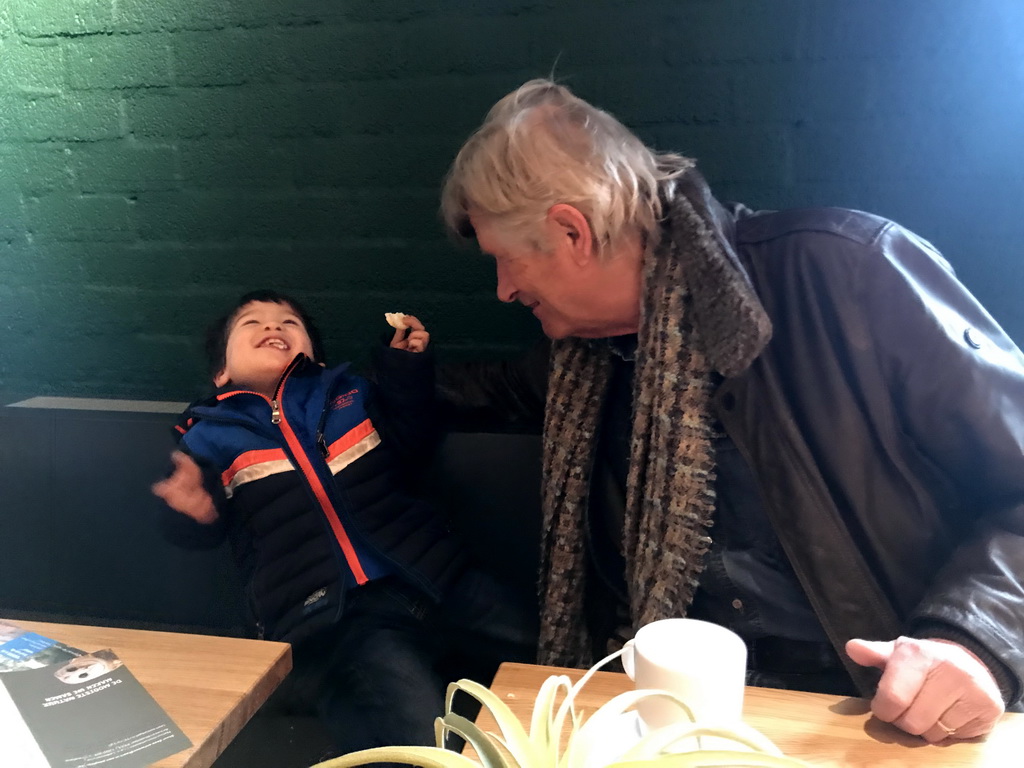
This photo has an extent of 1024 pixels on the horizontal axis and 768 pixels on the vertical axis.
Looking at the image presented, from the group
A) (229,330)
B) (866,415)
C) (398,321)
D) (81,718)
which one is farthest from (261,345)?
(866,415)

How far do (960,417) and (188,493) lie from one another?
1.27 meters

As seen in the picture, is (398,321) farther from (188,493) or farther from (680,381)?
(680,381)

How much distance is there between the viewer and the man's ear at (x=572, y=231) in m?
1.20

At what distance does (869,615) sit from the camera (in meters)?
1.12

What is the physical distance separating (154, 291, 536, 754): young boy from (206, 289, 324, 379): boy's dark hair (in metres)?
0.05

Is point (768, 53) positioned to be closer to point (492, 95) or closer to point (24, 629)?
point (492, 95)

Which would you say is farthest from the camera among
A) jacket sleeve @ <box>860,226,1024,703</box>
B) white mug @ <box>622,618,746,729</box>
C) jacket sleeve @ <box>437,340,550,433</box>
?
jacket sleeve @ <box>437,340,550,433</box>

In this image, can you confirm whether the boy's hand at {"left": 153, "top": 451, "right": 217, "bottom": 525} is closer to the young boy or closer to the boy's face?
the young boy

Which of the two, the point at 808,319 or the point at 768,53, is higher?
the point at 768,53

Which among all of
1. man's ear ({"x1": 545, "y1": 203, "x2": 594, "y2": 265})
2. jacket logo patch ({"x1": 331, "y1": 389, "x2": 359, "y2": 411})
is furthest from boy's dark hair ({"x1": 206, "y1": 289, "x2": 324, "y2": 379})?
man's ear ({"x1": 545, "y1": 203, "x2": 594, "y2": 265})

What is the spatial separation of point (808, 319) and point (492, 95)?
2.79 feet

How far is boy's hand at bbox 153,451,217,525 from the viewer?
A: 1.48 m

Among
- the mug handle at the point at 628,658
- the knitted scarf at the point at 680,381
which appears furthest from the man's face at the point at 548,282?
the mug handle at the point at 628,658

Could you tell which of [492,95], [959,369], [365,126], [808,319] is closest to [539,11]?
[492,95]
